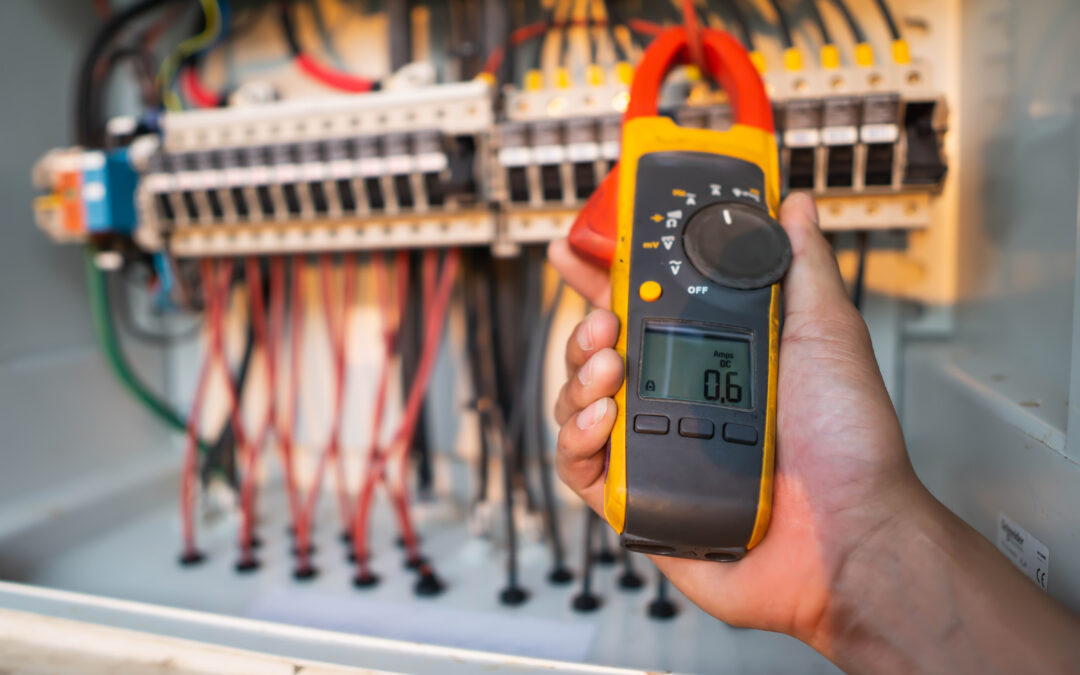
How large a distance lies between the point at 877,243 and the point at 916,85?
0.23 m

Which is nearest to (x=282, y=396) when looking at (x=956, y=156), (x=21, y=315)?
(x=21, y=315)

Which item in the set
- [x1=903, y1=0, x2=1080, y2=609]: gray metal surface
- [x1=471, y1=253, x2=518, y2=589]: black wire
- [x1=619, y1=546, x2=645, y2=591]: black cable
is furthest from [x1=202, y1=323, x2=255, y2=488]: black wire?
[x1=903, y1=0, x2=1080, y2=609]: gray metal surface

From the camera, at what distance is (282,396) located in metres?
1.07

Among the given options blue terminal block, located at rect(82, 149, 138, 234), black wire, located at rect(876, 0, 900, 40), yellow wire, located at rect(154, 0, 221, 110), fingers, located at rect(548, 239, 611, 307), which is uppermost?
yellow wire, located at rect(154, 0, 221, 110)

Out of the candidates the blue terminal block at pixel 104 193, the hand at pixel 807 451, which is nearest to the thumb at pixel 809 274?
the hand at pixel 807 451

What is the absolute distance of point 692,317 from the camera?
0.47m

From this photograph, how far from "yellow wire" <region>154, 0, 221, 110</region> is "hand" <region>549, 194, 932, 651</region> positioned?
870 mm

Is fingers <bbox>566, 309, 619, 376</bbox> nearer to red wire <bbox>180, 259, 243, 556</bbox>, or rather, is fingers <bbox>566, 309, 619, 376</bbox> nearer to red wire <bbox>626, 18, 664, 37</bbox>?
red wire <bbox>626, 18, 664, 37</bbox>

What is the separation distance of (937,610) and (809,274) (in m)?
0.25

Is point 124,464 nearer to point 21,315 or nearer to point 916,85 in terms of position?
point 21,315

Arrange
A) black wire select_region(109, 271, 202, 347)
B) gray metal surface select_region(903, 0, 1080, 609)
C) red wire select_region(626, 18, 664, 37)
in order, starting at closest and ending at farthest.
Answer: gray metal surface select_region(903, 0, 1080, 609)
red wire select_region(626, 18, 664, 37)
black wire select_region(109, 271, 202, 347)

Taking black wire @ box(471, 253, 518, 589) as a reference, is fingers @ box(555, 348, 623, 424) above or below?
above

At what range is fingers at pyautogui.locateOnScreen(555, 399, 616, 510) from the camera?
47 centimetres

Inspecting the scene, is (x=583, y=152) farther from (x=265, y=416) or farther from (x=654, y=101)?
(x=265, y=416)
